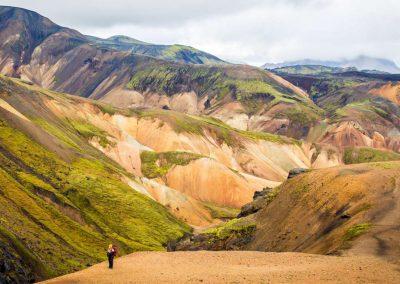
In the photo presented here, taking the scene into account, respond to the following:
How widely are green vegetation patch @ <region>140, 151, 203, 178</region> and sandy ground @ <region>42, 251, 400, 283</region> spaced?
3919 inches

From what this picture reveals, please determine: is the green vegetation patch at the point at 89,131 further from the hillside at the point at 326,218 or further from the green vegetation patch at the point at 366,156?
the green vegetation patch at the point at 366,156

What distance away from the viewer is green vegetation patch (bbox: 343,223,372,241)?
1754 inches

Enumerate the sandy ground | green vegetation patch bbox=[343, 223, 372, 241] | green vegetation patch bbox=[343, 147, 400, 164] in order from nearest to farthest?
the sandy ground < green vegetation patch bbox=[343, 223, 372, 241] < green vegetation patch bbox=[343, 147, 400, 164]

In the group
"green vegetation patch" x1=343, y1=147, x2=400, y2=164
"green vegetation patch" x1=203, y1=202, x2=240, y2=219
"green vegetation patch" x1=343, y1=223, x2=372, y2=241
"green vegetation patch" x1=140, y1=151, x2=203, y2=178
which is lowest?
"green vegetation patch" x1=343, y1=223, x2=372, y2=241

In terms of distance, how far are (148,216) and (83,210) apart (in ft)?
50.2

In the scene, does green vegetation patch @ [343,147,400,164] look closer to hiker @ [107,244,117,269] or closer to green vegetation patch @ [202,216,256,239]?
green vegetation patch @ [202,216,256,239]

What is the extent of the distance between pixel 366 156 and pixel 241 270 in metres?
167

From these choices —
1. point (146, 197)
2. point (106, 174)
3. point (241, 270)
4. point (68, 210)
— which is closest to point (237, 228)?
point (68, 210)

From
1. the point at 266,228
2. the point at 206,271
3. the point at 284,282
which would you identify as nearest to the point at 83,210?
the point at 266,228

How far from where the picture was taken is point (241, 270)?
36.6 metres

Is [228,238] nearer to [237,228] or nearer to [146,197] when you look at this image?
[237,228]

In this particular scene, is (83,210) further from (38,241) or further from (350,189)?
(350,189)

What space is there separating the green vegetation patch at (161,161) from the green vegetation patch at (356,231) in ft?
324

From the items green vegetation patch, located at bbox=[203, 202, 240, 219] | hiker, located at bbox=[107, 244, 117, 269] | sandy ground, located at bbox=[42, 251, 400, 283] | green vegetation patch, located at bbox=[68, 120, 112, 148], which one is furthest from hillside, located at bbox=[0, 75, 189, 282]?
green vegetation patch, located at bbox=[68, 120, 112, 148]
